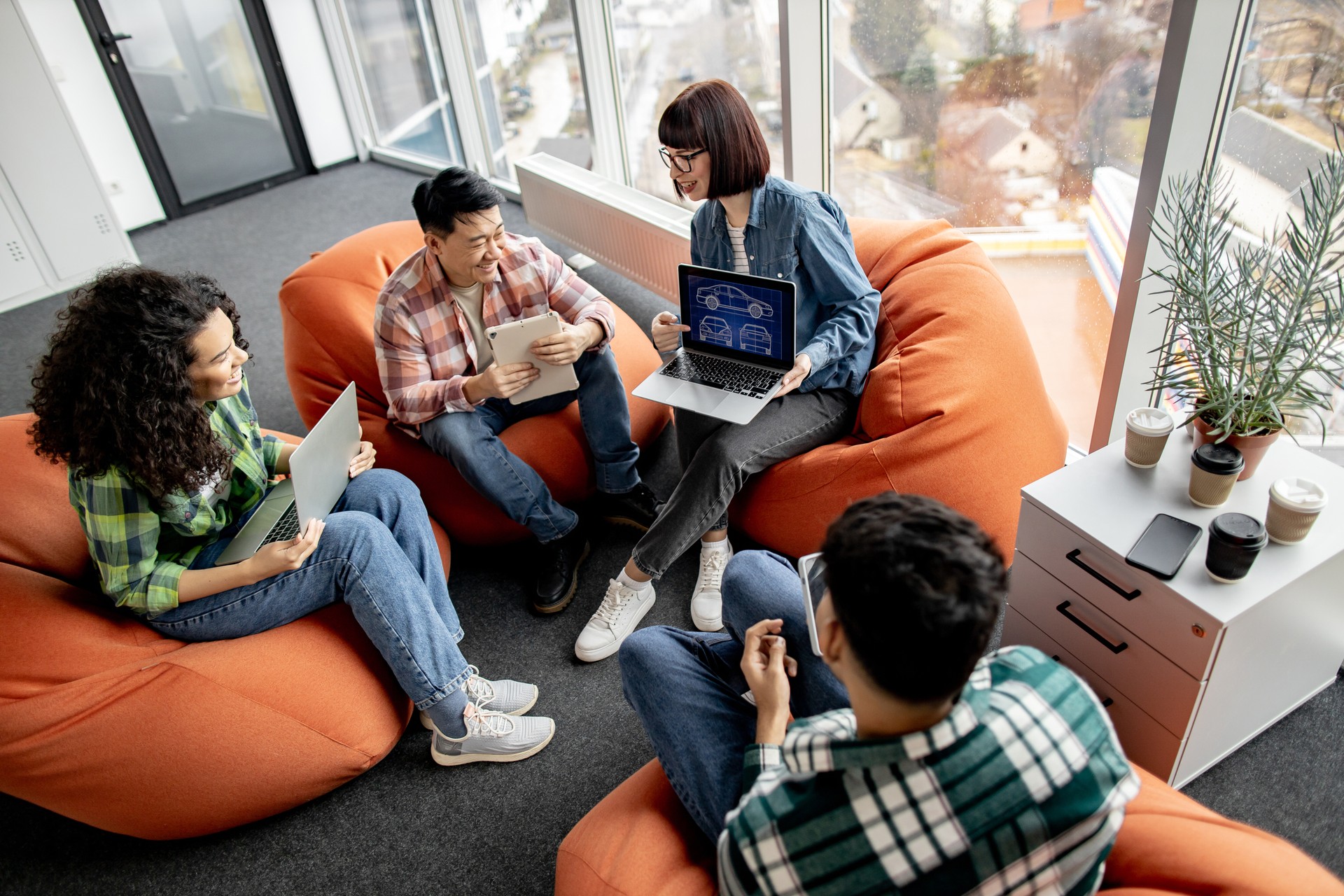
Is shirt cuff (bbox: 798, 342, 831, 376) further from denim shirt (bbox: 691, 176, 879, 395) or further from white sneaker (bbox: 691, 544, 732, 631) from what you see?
white sneaker (bbox: 691, 544, 732, 631)

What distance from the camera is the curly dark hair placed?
1.47 meters

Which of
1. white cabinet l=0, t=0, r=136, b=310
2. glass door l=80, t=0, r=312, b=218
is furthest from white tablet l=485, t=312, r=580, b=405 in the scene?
glass door l=80, t=0, r=312, b=218

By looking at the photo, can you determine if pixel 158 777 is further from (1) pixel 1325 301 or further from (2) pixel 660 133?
(1) pixel 1325 301

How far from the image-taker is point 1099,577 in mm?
1482

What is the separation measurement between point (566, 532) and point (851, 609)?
148 cm

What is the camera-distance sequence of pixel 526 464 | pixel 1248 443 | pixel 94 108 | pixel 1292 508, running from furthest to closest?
pixel 94 108, pixel 526 464, pixel 1248 443, pixel 1292 508

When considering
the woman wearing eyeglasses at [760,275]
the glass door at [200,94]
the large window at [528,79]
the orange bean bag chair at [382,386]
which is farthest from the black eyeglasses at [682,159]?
the glass door at [200,94]

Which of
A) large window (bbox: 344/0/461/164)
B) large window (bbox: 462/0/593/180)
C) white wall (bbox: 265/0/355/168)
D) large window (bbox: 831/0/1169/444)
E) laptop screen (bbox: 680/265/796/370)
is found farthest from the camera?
white wall (bbox: 265/0/355/168)

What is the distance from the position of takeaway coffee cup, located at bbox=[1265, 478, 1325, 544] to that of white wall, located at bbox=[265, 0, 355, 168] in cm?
570

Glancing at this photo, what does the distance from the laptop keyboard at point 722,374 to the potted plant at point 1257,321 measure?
2.61 feet

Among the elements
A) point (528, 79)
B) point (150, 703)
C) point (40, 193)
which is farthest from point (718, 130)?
point (40, 193)

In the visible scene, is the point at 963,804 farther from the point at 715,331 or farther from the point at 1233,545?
the point at 715,331

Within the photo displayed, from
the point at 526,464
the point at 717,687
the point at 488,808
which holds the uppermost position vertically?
the point at 717,687

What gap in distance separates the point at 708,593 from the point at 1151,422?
105 centimetres
